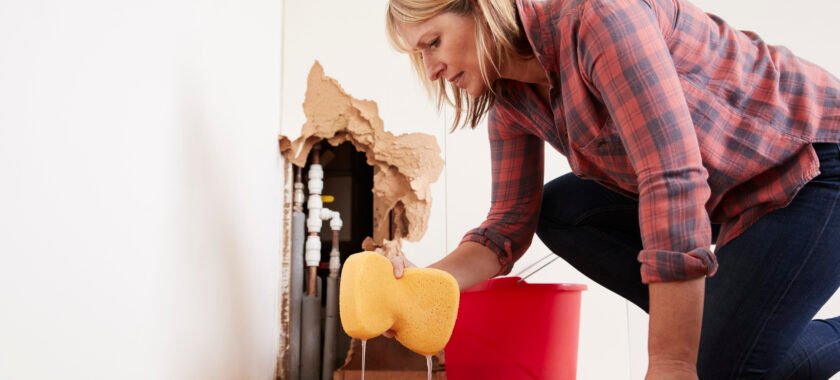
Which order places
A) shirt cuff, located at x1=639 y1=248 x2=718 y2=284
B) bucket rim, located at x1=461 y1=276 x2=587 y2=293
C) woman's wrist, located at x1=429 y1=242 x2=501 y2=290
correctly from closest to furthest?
1. shirt cuff, located at x1=639 y1=248 x2=718 y2=284
2. woman's wrist, located at x1=429 y1=242 x2=501 y2=290
3. bucket rim, located at x1=461 y1=276 x2=587 y2=293

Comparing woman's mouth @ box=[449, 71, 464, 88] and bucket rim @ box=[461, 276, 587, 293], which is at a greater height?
woman's mouth @ box=[449, 71, 464, 88]

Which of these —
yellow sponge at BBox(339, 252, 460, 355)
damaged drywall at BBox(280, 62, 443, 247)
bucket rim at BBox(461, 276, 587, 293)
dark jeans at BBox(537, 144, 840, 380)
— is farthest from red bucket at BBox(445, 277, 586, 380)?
damaged drywall at BBox(280, 62, 443, 247)

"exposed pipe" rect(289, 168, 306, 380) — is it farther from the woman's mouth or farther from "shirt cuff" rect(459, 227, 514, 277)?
the woman's mouth

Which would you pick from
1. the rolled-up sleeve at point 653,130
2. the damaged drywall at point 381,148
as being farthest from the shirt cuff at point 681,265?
the damaged drywall at point 381,148

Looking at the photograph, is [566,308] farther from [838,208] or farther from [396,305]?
[838,208]

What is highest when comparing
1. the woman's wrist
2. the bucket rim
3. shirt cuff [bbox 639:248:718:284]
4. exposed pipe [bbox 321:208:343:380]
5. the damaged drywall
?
the damaged drywall

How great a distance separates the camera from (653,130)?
2.89 ft

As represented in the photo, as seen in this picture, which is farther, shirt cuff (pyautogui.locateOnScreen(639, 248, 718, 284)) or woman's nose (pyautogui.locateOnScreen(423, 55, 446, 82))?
woman's nose (pyautogui.locateOnScreen(423, 55, 446, 82))

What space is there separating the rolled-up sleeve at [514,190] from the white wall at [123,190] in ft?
1.74

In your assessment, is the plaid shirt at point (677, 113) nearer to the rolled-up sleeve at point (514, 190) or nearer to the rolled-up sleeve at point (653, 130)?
the rolled-up sleeve at point (653, 130)

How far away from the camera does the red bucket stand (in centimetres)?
153

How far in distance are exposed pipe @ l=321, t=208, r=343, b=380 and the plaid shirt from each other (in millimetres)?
1192

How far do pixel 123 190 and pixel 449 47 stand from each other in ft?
1.79

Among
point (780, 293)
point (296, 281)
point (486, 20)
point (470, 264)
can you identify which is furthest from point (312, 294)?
point (780, 293)
